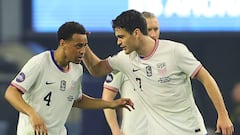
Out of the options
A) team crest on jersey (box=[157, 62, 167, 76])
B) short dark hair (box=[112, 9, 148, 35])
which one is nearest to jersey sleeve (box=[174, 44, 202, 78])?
team crest on jersey (box=[157, 62, 167, 76])

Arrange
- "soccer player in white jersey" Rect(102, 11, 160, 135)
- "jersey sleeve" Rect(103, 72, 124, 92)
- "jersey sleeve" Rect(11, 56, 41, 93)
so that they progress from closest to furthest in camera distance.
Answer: "jersey sleeve" Rect(11, 56, 41, 93), "soccer player in white jersey" Rect(102, 11, 160, 135), "jersey sleeve" Rect(103, 72, 124, 92)

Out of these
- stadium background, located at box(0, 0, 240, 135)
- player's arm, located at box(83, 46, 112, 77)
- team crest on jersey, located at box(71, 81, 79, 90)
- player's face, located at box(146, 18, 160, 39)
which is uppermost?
player's face, located at box(146, 18, 160, 39)

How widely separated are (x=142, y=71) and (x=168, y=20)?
5171 mm

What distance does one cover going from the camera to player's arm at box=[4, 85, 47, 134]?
27.1ft

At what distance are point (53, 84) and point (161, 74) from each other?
77cm

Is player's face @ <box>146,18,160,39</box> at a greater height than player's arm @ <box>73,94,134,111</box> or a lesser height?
greater

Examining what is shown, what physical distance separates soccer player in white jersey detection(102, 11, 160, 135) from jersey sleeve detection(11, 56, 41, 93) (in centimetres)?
80

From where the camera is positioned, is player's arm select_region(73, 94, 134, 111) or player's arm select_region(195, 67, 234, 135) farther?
player's arm select_region(73, 94, 134, 111)

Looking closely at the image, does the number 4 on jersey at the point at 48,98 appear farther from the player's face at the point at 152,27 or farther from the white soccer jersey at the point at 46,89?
the player's face at the point at 152,27

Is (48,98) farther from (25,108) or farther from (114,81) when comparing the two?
(114,81)

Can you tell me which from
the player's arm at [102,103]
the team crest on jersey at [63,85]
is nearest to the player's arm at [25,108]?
the team crest on jersey at [63,85]

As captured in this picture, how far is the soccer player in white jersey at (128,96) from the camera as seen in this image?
355 inches

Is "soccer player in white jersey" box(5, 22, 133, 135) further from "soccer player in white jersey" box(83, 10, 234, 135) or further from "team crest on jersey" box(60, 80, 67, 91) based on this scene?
"soccer player in white jersey" box(83, 10, 234, 135)

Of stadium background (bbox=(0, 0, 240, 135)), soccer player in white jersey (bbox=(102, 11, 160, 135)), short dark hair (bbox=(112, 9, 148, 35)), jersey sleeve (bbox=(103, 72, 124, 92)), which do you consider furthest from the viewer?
stadium background (bbox=(0, 0, 240, 135))
